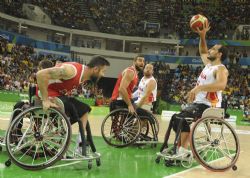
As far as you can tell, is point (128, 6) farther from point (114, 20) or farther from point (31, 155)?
point (31, 155)

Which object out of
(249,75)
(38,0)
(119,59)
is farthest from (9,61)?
(249,75)

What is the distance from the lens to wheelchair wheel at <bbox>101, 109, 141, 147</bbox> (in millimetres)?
6922

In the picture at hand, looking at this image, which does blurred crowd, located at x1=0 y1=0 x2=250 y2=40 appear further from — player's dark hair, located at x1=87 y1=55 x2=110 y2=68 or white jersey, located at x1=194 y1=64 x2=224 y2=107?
player's dark hair, located at x1=87 y1=55 x2=110 y2=68

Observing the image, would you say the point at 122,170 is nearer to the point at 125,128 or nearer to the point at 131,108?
the point at 131,108

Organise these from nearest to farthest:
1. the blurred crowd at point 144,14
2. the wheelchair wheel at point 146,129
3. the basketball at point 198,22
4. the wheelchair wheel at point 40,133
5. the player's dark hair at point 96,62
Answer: the wheelchair wheel at point 40,133 → the player's dark hair at point 96,62 → the basketball at point 198,22 → the wheelchair wheel at point 146,129 → the blurred crowd at point 144,14

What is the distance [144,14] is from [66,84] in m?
31.2

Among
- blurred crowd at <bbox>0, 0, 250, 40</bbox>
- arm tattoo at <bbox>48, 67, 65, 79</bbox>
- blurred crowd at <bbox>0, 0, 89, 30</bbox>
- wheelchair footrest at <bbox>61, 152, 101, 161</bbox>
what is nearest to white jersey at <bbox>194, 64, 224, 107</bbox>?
wheelchair footrest at <bbox>61, 152, 101, 161</bbox>

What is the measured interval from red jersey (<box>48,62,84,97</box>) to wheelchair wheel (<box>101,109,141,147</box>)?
2074mm

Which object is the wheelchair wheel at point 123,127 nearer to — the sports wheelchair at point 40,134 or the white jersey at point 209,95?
the white jersey at point 209,95

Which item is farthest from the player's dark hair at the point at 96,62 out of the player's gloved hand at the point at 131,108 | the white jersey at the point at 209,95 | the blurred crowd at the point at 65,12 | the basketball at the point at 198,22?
the blurred crowd at the point at 65,12

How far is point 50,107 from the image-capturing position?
4.50m

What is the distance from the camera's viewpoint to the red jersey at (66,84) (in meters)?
4.75

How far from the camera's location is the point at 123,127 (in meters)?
7.09

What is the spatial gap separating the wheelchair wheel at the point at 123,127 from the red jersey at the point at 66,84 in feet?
6.80
